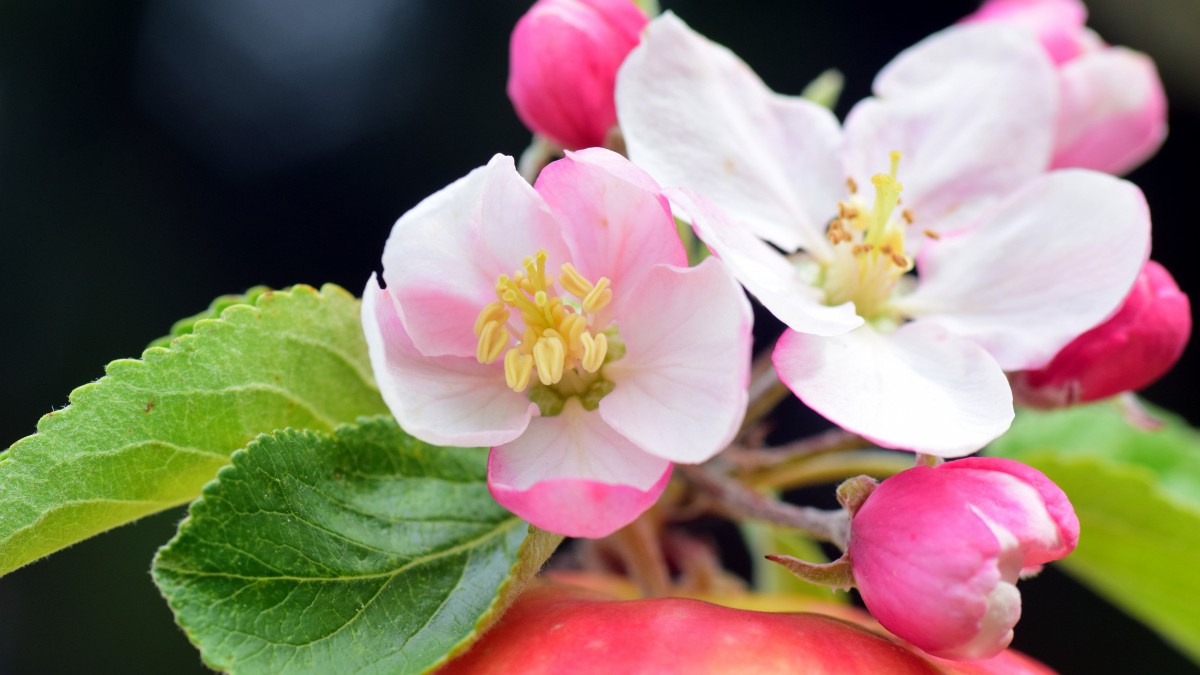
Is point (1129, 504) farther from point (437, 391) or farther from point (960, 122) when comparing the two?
point (437, 391)

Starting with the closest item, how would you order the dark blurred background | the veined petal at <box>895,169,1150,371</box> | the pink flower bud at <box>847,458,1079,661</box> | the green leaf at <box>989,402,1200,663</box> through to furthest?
the pink flower bud at <box>847,458,1079,661</box> < the veined petal at <box>895,169,1150,371</box> < the green leaf at <box>989,402,1200,663</box> < the dark blurred background

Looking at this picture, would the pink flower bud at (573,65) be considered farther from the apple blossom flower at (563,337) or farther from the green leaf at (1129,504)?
the green leaf at (1129,504)

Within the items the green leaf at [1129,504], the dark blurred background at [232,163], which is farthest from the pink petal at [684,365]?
the dark blurred background at [232,163]

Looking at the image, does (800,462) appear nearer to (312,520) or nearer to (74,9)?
(312,520)

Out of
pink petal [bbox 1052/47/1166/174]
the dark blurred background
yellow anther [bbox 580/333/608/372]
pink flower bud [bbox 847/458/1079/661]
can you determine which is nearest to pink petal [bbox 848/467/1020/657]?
pink flower bud [bbox 847/458/1079/661]

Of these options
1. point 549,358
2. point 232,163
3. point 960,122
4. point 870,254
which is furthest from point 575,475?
point 232,163

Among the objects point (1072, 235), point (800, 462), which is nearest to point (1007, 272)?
point (1072, 235)

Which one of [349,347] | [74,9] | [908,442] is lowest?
[908,442]

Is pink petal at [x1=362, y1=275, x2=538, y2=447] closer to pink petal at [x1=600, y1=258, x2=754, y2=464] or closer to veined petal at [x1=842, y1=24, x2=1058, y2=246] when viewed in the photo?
pink petal at [x1=600, y1=258, x2=754, y2=464]
